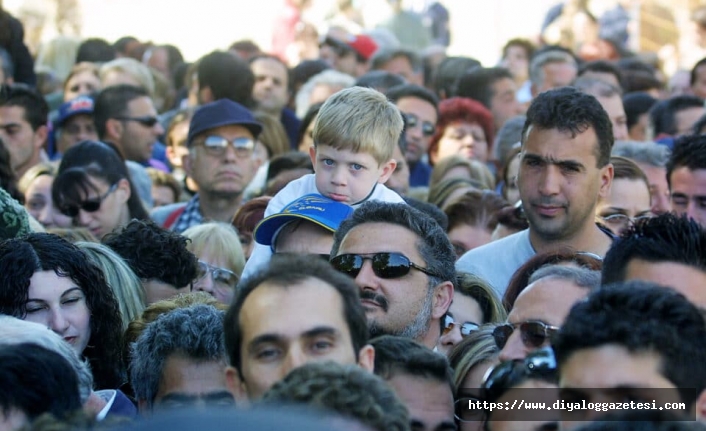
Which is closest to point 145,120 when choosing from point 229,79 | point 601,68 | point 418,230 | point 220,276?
point 229,79

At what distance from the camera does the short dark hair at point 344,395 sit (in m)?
3.07

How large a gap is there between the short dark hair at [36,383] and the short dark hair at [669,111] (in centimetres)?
746

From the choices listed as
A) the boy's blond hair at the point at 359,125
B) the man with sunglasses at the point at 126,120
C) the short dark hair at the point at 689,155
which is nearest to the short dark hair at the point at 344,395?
the boy's blond hair at the point at 359,125

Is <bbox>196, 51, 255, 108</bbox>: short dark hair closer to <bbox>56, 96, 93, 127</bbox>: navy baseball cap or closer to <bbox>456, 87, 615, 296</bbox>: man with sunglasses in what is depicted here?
<bbox>56, 96, 93, 127</bbox>: navy baseball cap

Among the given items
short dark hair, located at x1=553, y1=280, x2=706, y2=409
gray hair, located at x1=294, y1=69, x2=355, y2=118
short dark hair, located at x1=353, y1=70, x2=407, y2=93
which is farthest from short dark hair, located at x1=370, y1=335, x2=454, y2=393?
gray hair, located at x1=294, y1=69, x2=355, y2=118

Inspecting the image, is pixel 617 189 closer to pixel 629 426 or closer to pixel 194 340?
pixel 194 340

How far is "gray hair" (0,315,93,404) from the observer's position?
4.02 m

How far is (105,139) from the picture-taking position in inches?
391

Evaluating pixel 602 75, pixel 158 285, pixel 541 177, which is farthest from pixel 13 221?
pixel 602 75

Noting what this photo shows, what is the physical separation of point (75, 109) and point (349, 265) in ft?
19.3

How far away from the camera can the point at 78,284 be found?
17.4 ft

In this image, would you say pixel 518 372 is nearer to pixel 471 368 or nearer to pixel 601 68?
pixel 471 368

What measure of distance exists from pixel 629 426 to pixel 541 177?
12.5 ft

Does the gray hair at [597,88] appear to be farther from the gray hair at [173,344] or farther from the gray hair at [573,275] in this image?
the gray hair at [173,344]
